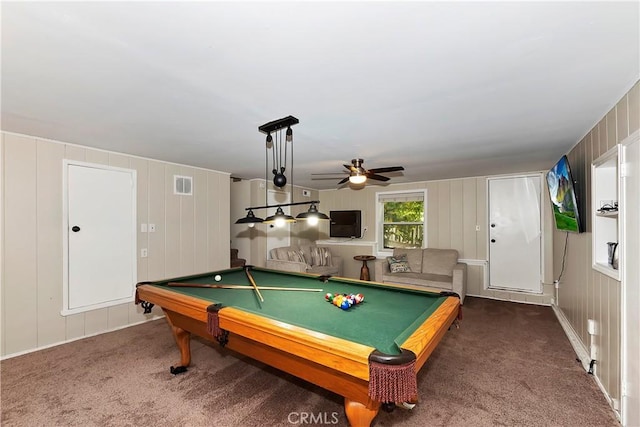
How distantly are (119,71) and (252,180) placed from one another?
13.5ft

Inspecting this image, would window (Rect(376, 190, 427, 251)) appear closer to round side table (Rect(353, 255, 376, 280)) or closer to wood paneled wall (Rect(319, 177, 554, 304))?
wood paneled wall (Rect(319, 177, 554, 304))

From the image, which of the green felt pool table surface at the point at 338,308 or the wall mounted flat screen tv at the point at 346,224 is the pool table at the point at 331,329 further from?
the wall mounted flat screen tv at the point at 346,224

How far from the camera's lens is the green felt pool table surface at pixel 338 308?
163 cm

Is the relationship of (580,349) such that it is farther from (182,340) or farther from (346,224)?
(346,224)

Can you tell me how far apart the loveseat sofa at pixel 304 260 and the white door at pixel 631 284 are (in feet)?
12.6

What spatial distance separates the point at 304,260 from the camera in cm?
562

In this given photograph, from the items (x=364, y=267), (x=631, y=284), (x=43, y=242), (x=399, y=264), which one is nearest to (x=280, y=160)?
(x=43, y=242)

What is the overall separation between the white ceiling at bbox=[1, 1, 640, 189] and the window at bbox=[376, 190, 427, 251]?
2972 millimetres

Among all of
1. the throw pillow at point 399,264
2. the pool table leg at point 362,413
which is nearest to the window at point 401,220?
the throw pillow at point 399,264

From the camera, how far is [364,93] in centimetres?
200

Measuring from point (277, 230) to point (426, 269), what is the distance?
9.77 feet

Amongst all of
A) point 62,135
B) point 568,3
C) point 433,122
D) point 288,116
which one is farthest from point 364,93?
point 62,135

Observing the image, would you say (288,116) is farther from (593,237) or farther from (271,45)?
(593,237)

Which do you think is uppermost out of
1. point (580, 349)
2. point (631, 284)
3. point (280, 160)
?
point (280, 160)
